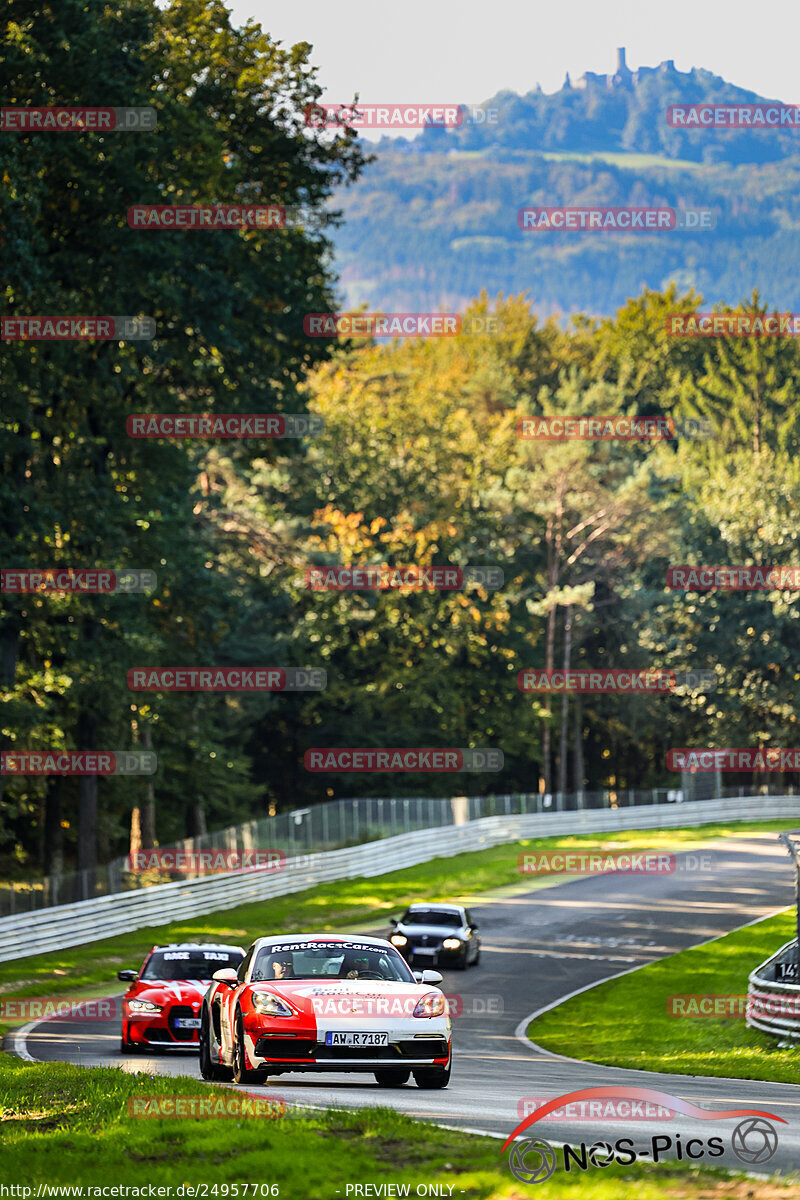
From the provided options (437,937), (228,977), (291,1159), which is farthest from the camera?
(437,937)

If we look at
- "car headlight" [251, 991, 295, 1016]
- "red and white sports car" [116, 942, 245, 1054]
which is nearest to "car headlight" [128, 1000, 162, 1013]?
"red and white sports car" [116, 942, 245, 1054]

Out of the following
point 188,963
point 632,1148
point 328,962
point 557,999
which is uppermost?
point 328,962

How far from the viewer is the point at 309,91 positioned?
35.7 meters

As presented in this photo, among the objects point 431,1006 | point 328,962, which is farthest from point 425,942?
point 431,1006

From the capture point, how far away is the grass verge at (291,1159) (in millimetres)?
7602

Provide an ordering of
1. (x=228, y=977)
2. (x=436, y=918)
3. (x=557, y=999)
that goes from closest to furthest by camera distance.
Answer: (x=228, y=977) → (x=557, y=999) → (x=436, y=918)

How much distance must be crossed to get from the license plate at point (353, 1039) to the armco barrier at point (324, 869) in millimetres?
21590

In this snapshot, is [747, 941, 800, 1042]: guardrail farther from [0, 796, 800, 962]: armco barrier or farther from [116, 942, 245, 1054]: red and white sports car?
[0, 796, 800, 962]: armco barrier

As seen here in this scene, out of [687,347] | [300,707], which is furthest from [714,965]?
[687,347]

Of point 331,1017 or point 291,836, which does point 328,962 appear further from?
point 291,836

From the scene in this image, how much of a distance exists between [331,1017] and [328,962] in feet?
3.93

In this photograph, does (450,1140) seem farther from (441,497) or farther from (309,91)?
(441,497)

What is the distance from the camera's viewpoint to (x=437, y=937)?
1169 inches

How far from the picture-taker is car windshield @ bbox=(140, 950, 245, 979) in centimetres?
1844
